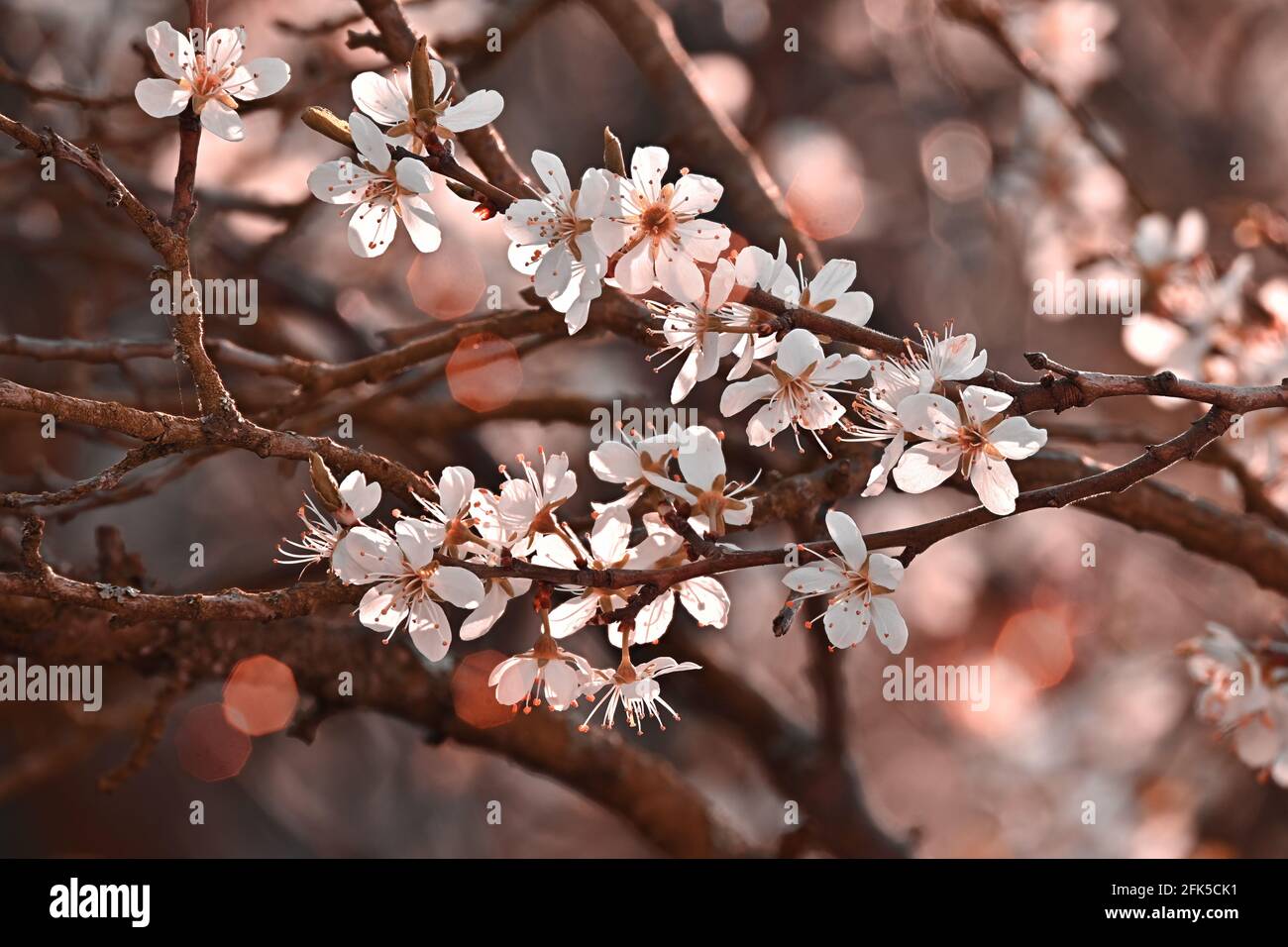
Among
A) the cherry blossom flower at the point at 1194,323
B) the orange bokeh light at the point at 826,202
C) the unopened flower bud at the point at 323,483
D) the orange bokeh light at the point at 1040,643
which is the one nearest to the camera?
the unopened flower bud at the point at 323,483

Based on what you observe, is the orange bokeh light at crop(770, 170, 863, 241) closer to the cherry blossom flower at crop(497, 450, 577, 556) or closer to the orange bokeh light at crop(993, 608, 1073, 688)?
the orange bokeh light at crop(993, 608, 1073, 688)

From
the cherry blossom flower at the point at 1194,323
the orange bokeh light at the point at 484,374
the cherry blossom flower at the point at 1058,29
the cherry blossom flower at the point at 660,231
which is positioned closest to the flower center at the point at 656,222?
the cherry blossom flower at the point at 660,231

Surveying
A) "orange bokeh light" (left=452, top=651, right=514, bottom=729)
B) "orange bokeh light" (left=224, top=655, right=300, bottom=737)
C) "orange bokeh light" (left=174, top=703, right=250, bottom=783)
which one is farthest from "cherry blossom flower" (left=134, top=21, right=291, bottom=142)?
"orange bokeh light" (left=174, top=703, right=250, bottom=783)

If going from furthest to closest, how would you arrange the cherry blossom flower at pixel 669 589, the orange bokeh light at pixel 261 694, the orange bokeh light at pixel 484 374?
the orange bokeh light at pixel 261 694
the orange bokeh light at pixel 484 374
the cherry blossom flower at pixel 669 589

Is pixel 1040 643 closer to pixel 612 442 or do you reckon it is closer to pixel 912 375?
pixel 912 375

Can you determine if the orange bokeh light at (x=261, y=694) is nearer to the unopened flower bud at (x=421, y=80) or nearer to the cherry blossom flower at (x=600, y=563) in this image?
the cherry blossom flower at (x=600, y=563)

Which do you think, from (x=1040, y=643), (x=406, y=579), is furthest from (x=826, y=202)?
(x=406, y=579)
